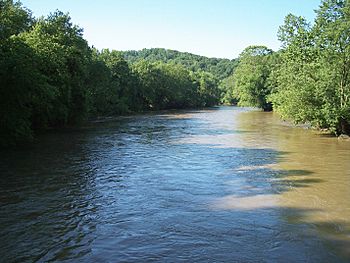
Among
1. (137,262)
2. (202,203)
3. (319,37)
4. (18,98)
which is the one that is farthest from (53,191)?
(319,37)

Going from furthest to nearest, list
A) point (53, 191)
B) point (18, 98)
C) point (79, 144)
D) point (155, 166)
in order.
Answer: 1. point (79, 144)
2. point (18, 98)
3. point (155, 166)
4. point (53, 191)

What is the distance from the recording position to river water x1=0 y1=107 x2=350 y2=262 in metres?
8.12

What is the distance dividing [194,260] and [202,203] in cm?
408

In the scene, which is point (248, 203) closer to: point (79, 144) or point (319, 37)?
point (79, 144)

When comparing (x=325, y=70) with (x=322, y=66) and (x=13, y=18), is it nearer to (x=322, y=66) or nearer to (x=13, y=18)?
(x=322, y=66)

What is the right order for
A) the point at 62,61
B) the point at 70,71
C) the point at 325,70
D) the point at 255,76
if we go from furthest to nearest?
the point at 255,76
the point at 70,71
the point at 62,61
the point at 325,70

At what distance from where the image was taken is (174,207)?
11273 millimetres

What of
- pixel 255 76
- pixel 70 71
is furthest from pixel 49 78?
pixel 255 76

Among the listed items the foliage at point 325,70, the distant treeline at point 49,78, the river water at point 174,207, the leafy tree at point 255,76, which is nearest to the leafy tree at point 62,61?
the distant treeline at point 49,78

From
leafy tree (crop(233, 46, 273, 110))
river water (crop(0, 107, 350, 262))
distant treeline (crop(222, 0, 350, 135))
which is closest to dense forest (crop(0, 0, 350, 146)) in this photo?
distant treeline (crop(222, 0, 350, 135))

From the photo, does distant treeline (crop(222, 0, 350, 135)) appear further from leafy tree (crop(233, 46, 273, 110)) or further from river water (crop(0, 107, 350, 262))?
leafy tree (crop(233, 46, 273, 110))

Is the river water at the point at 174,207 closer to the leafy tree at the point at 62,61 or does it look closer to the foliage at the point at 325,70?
the foliage at the point at 325,70

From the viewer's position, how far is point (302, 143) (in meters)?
26.9

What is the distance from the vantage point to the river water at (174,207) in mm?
8117
